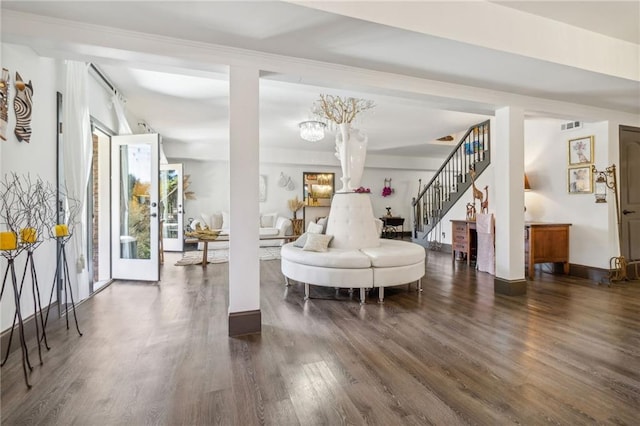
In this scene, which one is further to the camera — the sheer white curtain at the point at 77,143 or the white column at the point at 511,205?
the white column at the point at 511,205

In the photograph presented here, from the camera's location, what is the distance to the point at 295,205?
31.9 ft

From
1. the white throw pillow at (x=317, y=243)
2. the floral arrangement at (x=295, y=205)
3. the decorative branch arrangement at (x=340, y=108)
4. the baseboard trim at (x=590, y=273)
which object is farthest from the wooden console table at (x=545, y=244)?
the floral arrangement at (x=295, y=205)

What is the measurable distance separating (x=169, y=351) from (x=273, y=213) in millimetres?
7121

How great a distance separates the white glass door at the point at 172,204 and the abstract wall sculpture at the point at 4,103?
510 centimetres

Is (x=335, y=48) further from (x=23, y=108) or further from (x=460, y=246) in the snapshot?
(x=460, y=246)

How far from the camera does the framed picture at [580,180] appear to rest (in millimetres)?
4598

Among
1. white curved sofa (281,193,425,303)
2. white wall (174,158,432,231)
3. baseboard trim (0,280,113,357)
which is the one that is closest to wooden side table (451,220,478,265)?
white curved sofa (281,193,425,303)

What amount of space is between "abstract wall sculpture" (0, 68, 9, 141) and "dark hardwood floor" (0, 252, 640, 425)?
5.39ft

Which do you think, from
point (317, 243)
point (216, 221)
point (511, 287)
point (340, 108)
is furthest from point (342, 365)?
point (216, 221)

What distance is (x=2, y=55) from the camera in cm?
227

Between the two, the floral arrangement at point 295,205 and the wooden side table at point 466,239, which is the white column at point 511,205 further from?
the floral arrangement at point 295,205

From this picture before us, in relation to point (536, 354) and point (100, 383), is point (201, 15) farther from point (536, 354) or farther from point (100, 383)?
point (536, 354)

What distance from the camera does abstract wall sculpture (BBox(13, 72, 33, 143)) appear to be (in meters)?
2.41

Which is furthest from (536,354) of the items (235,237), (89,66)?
(89,66)
